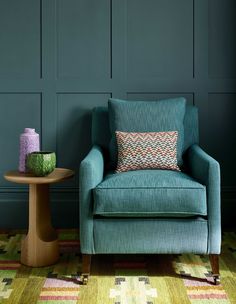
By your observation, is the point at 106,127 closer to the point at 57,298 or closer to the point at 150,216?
the point at 150,216

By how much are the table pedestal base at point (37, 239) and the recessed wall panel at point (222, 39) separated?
4.82ft

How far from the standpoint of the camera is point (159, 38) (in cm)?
325

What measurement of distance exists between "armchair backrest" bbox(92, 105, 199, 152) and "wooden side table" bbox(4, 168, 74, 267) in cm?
53

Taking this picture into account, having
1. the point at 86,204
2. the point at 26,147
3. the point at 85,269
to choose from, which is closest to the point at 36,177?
the point at 26,147

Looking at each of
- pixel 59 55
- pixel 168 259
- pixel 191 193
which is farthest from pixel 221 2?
pixel 168 259

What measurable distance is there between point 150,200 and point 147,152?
1.54 feet

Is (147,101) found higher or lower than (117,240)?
higher

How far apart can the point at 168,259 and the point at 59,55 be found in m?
1.53

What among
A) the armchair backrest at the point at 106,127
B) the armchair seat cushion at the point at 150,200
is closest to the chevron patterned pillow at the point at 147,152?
the armchair backrest at the point at 106,127

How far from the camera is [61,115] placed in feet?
10.8

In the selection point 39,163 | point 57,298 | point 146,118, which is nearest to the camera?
point 57,298

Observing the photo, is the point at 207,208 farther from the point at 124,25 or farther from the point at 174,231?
the point at 124,25

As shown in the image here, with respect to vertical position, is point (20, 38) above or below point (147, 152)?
above

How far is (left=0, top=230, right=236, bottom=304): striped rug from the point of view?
219 cm
